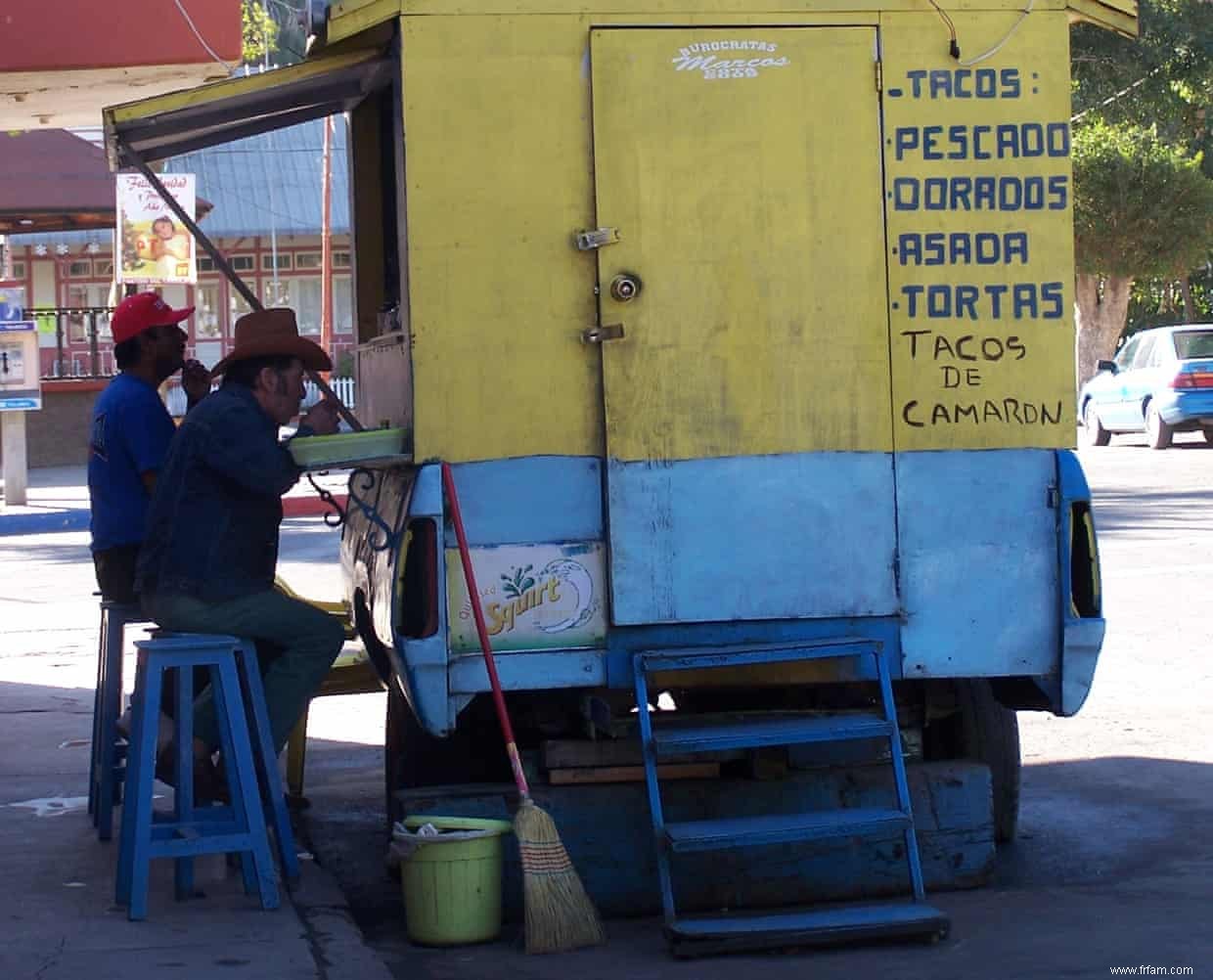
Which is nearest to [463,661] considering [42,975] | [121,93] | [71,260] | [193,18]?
[42,975]

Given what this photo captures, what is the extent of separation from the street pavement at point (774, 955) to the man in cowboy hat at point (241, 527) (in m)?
0.71

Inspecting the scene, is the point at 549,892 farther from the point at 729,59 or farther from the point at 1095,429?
the point at 1095,429

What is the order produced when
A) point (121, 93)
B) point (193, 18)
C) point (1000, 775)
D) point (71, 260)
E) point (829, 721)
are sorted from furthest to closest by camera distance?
point (71, 260) → point (121, 93) → point (193, 18) → point (1000, 775) → point (829, 721)

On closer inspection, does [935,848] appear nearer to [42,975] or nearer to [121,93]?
[42,975]

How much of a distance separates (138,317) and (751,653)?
9.02ft

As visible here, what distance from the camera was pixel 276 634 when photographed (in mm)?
6039

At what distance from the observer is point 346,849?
6.89 meters

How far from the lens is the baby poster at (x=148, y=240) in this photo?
2106 cm

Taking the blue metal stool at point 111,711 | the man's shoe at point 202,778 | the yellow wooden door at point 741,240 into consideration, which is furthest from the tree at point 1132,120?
the man's shoe at point 202,778

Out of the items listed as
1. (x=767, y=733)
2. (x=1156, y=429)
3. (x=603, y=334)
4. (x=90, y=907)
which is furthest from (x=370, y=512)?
(x=1156, y=429)

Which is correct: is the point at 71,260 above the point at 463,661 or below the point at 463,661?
above

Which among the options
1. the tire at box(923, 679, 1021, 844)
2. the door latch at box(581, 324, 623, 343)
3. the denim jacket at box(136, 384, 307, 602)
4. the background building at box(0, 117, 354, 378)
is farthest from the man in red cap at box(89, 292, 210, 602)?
the background building at box(0, 117, 354, 378)

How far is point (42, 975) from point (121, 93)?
719 centimetres

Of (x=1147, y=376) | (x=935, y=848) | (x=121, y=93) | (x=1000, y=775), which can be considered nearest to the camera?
(x=935, y=848)
